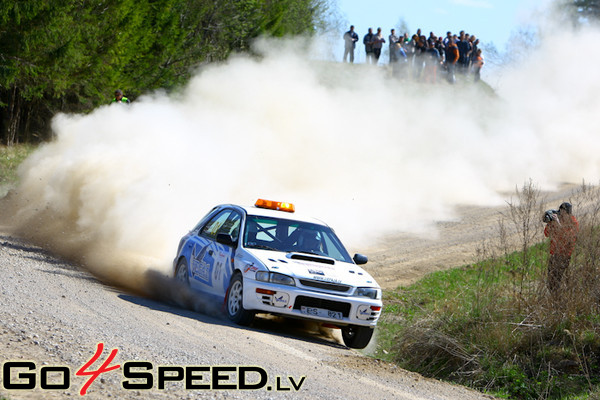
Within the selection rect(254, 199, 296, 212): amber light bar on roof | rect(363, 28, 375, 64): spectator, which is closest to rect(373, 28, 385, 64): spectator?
rect(363, 28, 375, 64): spectator

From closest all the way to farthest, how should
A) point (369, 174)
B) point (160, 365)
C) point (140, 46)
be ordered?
point (160, 365) → point (369, 174) → point (140, 46)

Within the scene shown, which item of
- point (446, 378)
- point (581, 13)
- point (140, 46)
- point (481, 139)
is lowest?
point (446, 378)

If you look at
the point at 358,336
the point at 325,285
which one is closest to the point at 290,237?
the point at 325,285

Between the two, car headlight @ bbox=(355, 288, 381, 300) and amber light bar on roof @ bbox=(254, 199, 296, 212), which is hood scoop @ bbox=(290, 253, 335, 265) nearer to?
car headlight @ bbox=(355, 288, 381, 300)

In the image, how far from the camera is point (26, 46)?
22.5m

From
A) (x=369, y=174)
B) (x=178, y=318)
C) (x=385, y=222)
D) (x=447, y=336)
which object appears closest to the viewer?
(x=178, y=318)

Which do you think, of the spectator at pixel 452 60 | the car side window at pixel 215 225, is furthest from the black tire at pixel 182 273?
the spectator at pixel 452 60

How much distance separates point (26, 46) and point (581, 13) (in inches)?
1533

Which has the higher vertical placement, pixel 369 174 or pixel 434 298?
pixel 369 174

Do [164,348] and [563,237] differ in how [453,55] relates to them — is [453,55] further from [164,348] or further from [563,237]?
[164,348]

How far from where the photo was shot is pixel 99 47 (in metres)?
26.0

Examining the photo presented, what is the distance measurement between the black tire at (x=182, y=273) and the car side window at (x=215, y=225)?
53cm

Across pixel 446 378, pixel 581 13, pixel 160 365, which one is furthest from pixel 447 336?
pixel 581 13

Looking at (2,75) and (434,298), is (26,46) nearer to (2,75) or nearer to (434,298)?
(2,75)
